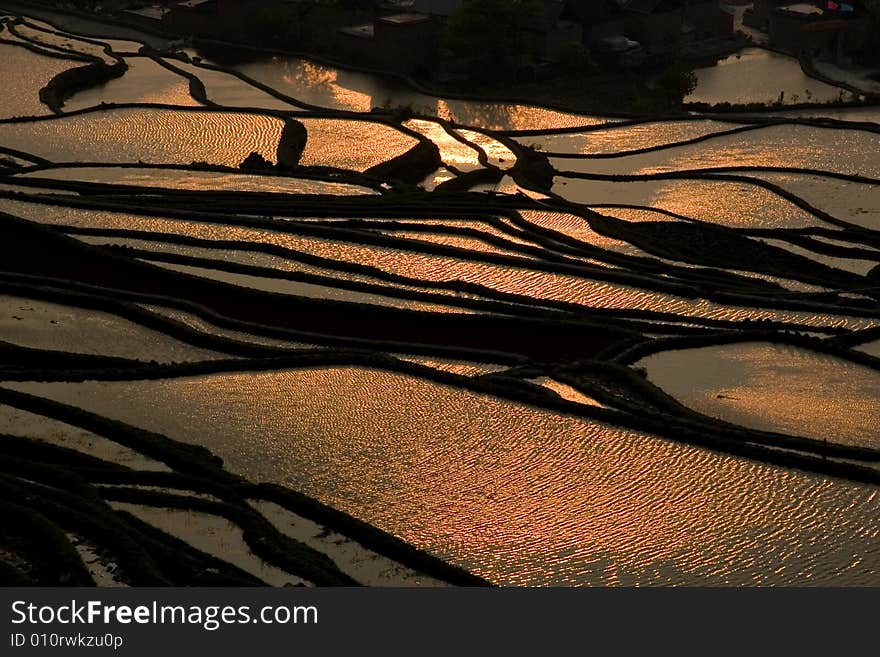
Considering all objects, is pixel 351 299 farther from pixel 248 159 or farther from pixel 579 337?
pixel 248 159

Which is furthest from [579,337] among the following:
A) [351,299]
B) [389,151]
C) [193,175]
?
[389,151]

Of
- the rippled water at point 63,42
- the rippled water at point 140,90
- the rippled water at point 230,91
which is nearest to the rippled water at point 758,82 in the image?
the rippled water at point 230,91

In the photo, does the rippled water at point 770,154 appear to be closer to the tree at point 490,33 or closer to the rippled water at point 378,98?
the rippled water at point 378,98

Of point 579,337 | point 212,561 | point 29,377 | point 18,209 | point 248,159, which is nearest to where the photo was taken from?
point 212,561

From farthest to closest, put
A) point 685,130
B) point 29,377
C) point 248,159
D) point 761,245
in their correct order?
point 685,130
point 248,159
point 761,245
point 29,377

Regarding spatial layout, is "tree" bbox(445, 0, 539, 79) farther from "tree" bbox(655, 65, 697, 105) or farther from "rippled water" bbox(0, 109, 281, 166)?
"rippled water" bbox(0, 109, 281, 166)

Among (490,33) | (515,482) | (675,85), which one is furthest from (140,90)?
(515,482)

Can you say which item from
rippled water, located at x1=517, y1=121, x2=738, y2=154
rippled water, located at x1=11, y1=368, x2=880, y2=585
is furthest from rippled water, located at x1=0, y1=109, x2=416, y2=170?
rippled water, located at x1=11, y1=368, x2=880, y2=585
